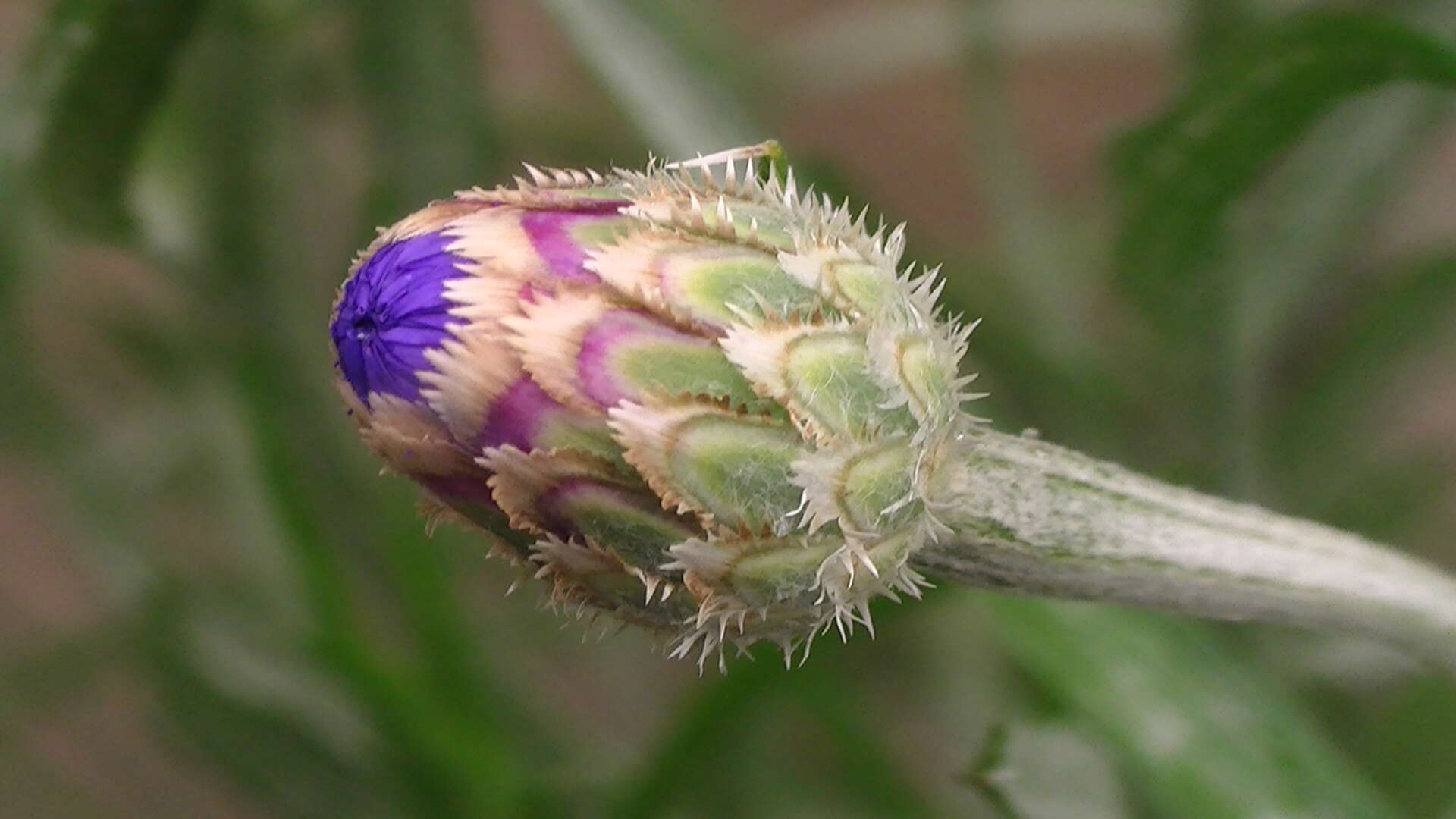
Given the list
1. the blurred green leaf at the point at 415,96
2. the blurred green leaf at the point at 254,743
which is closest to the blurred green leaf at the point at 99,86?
the blurred green leaf at the point at 415,96

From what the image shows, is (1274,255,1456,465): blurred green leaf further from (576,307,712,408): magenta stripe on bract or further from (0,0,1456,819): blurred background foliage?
(576,307,712,408): magenta stripe on bract

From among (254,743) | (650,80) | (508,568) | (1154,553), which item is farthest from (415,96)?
(1154,553)

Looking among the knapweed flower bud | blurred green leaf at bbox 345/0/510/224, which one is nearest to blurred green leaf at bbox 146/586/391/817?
blurred green leaf at bbox 345/0/510/224

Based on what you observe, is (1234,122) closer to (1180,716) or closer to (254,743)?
(1180,716)

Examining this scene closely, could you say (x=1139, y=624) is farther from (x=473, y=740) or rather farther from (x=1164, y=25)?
(x=1164, y=25)


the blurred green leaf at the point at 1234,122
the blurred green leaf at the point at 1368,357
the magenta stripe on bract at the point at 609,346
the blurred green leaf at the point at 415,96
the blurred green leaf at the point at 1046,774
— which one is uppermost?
the blurred green leaf at the point at 1368,357

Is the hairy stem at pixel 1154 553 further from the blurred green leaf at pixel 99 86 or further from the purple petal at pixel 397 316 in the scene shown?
the blurred green leaf at pixel 99 86

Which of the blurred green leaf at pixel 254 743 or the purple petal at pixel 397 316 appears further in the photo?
the blurred green leaf at pixel 254 743

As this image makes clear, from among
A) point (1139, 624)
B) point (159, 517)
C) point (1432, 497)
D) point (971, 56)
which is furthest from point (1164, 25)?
point (159, 517)
